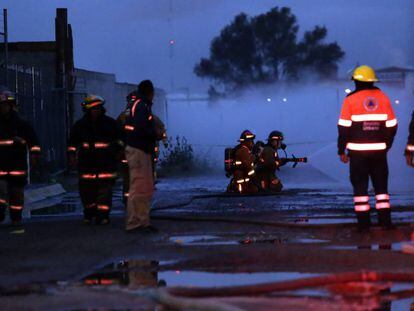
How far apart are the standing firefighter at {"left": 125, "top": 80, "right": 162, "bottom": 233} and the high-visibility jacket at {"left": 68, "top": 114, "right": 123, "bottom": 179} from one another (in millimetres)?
990

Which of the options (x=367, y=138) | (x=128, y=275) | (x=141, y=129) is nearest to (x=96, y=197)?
(x=141, y=129)

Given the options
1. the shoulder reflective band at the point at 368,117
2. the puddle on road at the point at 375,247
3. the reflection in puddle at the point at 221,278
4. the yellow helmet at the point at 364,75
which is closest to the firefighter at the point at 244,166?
the yellow helmet at the point at 364,75

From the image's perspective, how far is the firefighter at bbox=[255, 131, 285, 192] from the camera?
60.6 feet

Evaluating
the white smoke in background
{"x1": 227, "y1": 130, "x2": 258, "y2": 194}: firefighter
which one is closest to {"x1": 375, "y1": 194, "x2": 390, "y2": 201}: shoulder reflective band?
{"x1": 227, "y1": 130, "x2": 258, "y2": 194}: firefighter

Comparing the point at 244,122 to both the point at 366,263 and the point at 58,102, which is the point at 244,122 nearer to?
the point at 58,102

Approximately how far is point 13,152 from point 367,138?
4.32 m

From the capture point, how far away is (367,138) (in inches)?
411

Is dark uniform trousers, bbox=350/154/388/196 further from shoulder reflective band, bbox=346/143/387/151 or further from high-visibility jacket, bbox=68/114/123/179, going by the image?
high-visibility jacket, bbox=68/114/123/179

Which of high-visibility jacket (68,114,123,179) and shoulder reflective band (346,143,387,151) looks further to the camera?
high-visibility jacket (68,114,123,179)

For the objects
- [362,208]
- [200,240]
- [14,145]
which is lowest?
[200,240]

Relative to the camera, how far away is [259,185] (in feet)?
61.6

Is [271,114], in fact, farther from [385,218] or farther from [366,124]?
[385,218]

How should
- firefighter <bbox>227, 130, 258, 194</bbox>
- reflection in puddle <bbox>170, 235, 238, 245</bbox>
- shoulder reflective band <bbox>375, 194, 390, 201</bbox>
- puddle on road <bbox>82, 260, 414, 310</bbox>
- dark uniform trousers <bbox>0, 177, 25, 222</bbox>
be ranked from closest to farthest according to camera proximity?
puddle on road <bbox>82, 260, 414, 310</bbox>
reflection in puddle <bbox>170, 235, 238, 245</bbox>
shoulder reflective band <bbox>375, 194, 390, 201</bbox>
dark uniform trousers <bbox>0, 177, 25, 222</bbox>
firefighter <bbox>227, 130, 258, 194</bbox>

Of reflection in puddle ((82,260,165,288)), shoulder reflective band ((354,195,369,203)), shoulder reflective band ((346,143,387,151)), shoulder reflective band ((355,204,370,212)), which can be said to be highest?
shoulder reflective band ((346,143,387,151))
